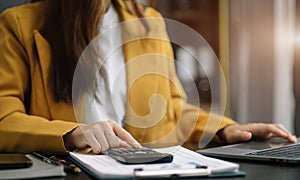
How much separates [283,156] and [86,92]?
0.58m

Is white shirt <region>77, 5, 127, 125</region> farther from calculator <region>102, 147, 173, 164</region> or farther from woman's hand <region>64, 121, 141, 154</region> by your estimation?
calculator <region>102, 147, 173, 164</region>

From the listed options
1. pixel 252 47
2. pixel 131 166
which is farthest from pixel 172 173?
pixel 252 47

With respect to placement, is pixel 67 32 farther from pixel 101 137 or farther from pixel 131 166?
pixel 131 166

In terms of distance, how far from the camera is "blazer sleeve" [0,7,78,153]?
3.43 feet

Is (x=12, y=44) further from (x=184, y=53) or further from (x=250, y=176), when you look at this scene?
(x=184, y=53)

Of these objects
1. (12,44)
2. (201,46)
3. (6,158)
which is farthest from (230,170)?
(201,46)

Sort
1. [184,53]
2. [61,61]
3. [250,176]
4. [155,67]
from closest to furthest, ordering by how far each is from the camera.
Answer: [250,176] < [61,61] < [155,67] < [184,53]

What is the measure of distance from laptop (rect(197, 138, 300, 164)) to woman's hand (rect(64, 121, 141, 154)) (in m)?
0.15

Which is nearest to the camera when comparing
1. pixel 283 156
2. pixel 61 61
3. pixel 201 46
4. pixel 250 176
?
pixel 250 176

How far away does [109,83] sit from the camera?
1.41m

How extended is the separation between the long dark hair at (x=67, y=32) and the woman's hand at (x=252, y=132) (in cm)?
40

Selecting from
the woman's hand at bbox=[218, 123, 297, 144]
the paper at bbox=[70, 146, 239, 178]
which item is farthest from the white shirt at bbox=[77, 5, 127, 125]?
the paper at bbox=[70, 146, 239, 178]

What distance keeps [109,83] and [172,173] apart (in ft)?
2.21

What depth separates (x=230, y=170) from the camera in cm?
79
